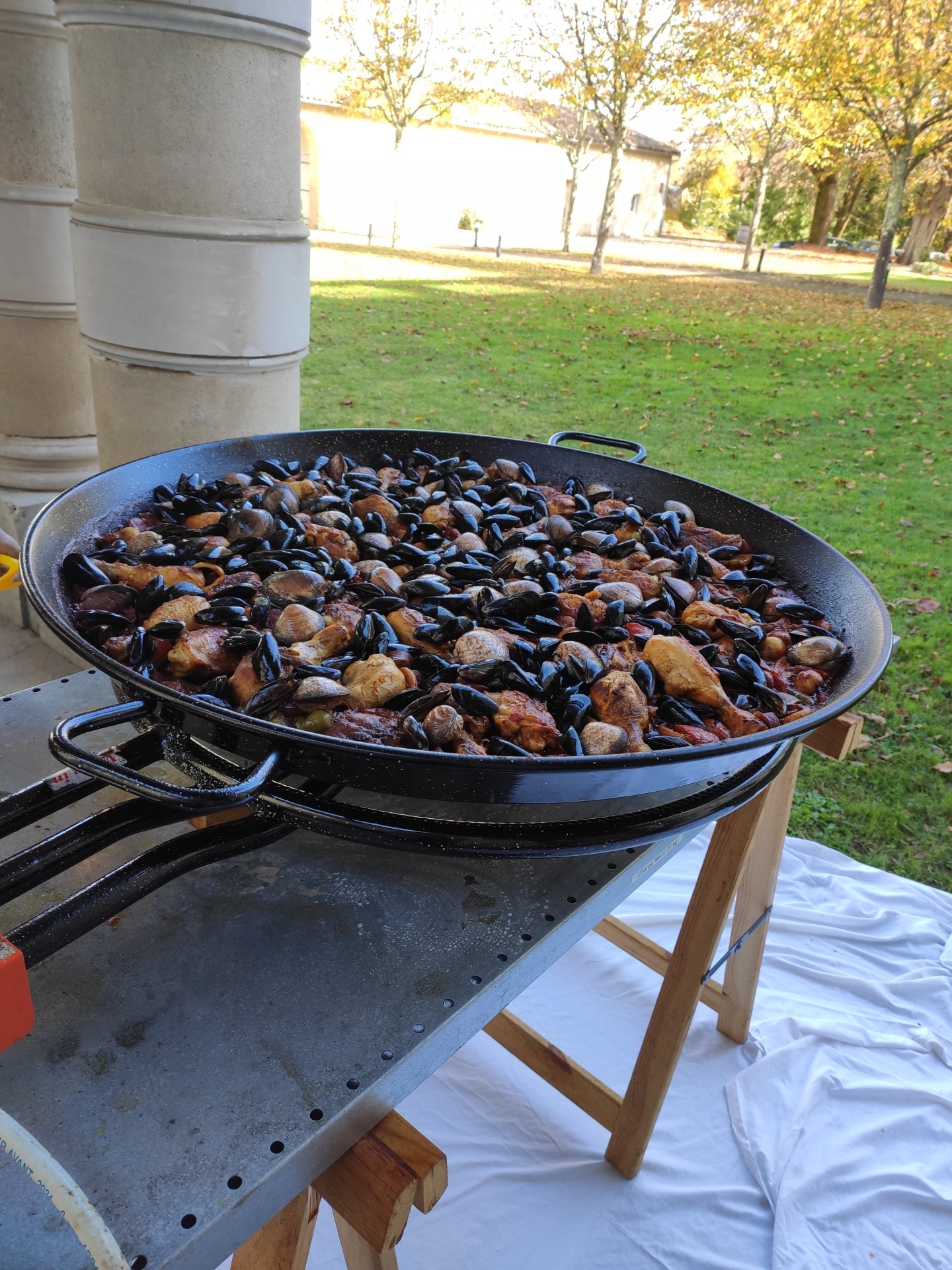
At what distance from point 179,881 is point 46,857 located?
378 mm

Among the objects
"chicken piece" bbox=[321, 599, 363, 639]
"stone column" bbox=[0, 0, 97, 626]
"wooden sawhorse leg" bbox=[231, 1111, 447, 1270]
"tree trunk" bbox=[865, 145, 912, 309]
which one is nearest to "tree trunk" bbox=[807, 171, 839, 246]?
"tree trunk" bbox=[865, 145, 912, 309]

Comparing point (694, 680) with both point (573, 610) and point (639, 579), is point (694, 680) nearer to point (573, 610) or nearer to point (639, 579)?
point (573, 610)

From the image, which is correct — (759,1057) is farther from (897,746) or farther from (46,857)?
(46,857)

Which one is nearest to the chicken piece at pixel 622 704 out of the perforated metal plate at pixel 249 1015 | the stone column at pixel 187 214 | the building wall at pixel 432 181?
the perforated metal plate at pixel 249 1015

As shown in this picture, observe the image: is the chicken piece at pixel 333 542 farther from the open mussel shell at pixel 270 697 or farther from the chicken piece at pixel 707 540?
the chicken piece at pixel 707 540

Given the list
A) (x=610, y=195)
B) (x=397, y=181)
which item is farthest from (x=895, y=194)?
(x=397, y=181)

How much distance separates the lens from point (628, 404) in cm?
871

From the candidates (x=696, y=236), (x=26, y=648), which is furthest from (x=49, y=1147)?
(x=696, y=236)

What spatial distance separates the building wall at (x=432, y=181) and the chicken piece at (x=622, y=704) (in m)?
23.4

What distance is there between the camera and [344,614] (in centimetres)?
156

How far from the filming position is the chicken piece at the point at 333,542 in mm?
1901

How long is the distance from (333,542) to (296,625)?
1.56 feet

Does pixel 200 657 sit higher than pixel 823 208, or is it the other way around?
pixel 823 208

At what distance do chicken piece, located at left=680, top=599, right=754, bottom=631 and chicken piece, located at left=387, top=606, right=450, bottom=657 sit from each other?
1.67ft
